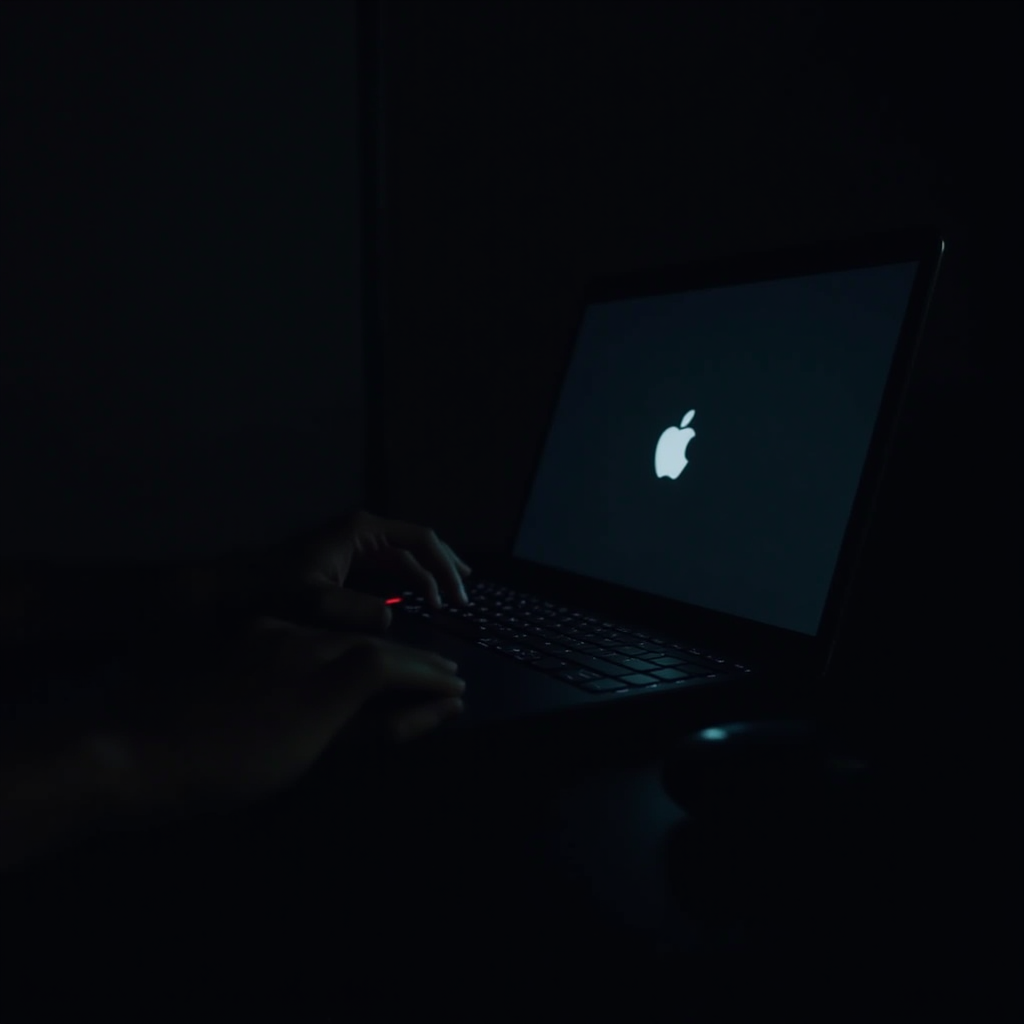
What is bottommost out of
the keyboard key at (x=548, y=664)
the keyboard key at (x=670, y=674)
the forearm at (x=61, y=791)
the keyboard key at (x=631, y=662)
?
the forearm at (x=61, y=791)

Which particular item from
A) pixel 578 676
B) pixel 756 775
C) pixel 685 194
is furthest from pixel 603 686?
pixel 685 194

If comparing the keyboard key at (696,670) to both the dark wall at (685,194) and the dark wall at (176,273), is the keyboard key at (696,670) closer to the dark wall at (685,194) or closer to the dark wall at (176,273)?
the dark wall at (685,194)

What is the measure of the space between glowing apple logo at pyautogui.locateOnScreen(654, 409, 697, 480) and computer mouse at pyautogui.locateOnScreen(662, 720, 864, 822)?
0.39 metres

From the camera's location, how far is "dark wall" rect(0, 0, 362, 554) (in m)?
1.01

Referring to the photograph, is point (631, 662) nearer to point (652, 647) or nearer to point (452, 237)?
point (652, 647)

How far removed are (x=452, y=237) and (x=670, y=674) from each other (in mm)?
792

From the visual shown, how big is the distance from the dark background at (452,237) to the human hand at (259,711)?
0.38m

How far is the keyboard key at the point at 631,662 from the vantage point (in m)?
0.58

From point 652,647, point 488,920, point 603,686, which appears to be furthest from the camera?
point 652,647

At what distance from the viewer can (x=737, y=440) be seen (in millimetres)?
732

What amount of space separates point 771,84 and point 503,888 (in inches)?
31.9

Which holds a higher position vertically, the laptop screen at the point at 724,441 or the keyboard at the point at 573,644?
the laptop screen at the point at 724,441

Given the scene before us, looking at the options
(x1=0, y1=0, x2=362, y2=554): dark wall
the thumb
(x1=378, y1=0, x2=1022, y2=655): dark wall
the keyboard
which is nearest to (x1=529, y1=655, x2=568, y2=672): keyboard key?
the keyboard

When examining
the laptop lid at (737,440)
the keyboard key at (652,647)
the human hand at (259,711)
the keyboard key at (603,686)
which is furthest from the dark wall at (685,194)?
the human hand at (259,711)
